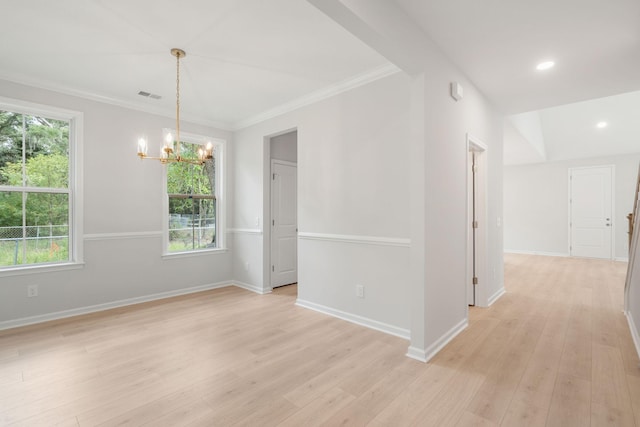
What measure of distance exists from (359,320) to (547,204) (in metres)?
7.61

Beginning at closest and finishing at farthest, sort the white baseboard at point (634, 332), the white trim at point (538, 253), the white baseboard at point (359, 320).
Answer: the white baseboard at point (634, 332), the white baseboard at point (359, 320), the white trim at point (538, 253)

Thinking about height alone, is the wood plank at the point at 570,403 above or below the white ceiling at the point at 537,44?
below

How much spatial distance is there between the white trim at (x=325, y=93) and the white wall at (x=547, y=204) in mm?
7475

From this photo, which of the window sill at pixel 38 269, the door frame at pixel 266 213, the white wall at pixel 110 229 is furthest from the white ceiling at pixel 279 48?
the window sill at pixel 38 269

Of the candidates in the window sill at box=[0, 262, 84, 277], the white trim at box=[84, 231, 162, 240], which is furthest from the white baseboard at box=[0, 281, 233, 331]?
the white trim at box=[84, 231, 162, 240]

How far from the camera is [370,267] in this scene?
326 cm

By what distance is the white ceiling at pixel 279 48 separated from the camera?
220 centimetres

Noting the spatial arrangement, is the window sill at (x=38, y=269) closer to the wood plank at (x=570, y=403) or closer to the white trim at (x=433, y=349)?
the white trim at (x=433, y=349)

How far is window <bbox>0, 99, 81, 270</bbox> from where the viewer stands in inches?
129

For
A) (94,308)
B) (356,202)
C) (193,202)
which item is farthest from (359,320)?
(94,308)

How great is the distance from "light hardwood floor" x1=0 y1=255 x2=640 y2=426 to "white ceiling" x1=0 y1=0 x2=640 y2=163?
8.21 feet

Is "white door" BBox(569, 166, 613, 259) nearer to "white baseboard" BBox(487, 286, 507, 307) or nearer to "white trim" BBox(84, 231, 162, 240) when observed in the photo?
"white baseboard" BBox(487, 286, 507, 307)

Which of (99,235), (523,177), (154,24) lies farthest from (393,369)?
(523,177)

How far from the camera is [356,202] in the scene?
3367mm
